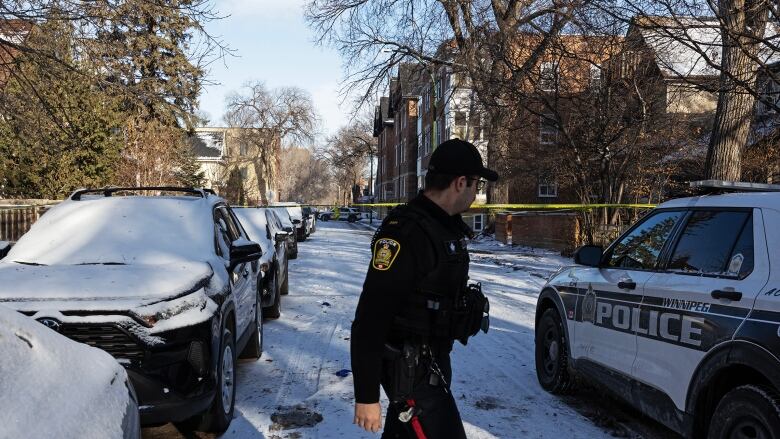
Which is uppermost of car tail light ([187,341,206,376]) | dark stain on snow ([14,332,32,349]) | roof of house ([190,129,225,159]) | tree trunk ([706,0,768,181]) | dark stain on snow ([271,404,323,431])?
roof of house ([190,129,225,159])

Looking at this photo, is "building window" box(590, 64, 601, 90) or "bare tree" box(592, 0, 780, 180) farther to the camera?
"building window" box(590, 64, 601, 90)

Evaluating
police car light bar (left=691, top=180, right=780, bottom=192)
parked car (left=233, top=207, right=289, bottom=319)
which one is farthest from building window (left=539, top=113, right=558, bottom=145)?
police car light bar (left=691, top=180, right=780, bottom=192)

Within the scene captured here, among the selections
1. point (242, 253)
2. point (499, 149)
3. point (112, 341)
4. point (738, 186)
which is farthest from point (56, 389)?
point (499, 149)

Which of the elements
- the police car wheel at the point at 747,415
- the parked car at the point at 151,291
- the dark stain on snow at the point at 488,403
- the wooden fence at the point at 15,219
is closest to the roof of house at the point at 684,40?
the dark stain on snow at the point at 488,403

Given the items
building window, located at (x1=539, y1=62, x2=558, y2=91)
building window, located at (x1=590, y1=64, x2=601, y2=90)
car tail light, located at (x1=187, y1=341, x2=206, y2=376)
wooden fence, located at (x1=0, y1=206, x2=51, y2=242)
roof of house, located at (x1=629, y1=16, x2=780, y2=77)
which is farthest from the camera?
building window, located at (x1=539, y1=62, x2=558, y2=91)

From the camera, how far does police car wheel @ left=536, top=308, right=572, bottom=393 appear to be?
5.29 m

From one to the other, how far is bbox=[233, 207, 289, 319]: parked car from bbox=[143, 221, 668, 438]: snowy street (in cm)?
25

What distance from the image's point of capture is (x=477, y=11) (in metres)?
20.2

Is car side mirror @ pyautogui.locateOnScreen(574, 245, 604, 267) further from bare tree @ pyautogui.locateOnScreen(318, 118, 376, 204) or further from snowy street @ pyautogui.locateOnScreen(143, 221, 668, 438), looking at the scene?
bare tree @ pyautogui.locateOnScreen(318, 118, 376, 204)

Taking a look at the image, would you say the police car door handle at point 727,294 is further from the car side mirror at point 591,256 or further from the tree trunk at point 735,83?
the tree trunk at point 735,83

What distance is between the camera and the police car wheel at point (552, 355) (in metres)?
5.29

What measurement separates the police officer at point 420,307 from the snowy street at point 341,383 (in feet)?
6.75

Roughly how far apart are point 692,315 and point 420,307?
1.96 m

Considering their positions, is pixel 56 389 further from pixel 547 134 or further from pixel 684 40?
pixel 547 134
